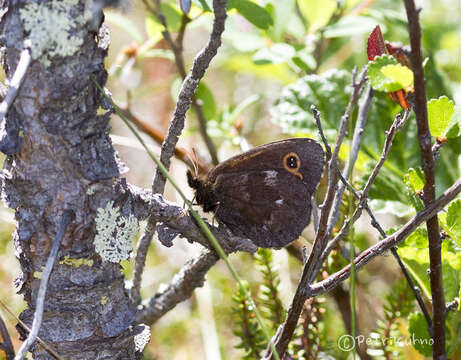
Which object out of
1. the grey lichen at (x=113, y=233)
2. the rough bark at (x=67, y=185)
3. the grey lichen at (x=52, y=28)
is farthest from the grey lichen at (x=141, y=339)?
the grey lichen at (x=52, y=28)

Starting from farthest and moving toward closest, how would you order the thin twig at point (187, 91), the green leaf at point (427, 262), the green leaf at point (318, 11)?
the green leaf at point (318, 11)
the green leaf at point (427, 262)
the thin twig at point (187, 91)

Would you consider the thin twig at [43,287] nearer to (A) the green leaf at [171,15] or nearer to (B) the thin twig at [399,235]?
(B) the thin twig at [399,235]

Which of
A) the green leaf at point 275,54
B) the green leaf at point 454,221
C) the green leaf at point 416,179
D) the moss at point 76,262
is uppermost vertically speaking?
the green leaf at point 275,54

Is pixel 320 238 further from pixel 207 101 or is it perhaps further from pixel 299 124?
pixel 207 101

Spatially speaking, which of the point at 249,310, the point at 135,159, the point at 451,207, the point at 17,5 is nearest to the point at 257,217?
the point at 249,310

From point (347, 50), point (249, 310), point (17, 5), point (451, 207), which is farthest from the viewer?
point (347, 50)

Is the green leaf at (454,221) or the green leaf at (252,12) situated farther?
the green leaf at (252,12)

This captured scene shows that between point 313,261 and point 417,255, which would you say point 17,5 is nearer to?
point 313,261
